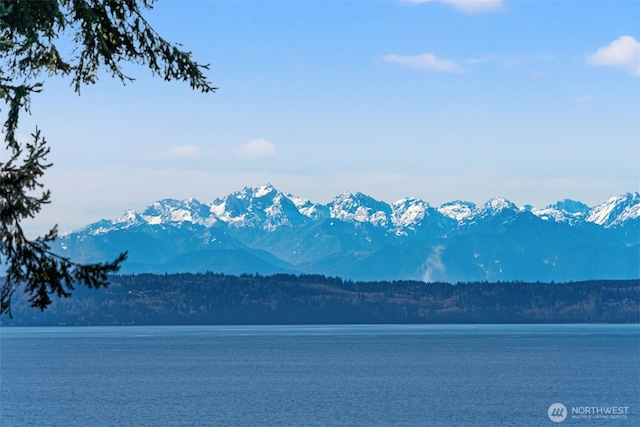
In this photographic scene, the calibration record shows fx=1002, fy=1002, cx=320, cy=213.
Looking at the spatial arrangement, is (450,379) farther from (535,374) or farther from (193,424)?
(193,424)

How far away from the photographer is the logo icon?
119 metres

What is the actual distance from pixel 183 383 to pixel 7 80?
158 meters

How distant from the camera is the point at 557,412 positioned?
12506 cm

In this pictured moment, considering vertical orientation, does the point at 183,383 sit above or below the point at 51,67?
below

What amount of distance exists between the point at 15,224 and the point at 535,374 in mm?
183701

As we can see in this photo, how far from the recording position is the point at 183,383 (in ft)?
566

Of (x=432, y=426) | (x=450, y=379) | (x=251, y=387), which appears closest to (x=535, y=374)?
(x=450, y=379)

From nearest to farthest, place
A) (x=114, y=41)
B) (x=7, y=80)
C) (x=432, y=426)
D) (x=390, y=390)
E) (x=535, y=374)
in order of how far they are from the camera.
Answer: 1. (x=7, y=80)
2. (x=114, y=41)
3. (x=432, y=426)
4. (x=390, y=390)
5. (x=535, y=374)

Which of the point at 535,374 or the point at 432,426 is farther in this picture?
the point at 535,374

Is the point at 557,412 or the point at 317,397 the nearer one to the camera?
the point at 557,412

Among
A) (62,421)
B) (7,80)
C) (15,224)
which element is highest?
(7,80)

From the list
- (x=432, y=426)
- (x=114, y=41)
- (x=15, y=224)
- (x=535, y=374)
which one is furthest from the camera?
(x=535, y=374)

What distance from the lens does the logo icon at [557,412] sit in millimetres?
118637

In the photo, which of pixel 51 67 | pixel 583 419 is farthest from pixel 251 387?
pixel 51 67
